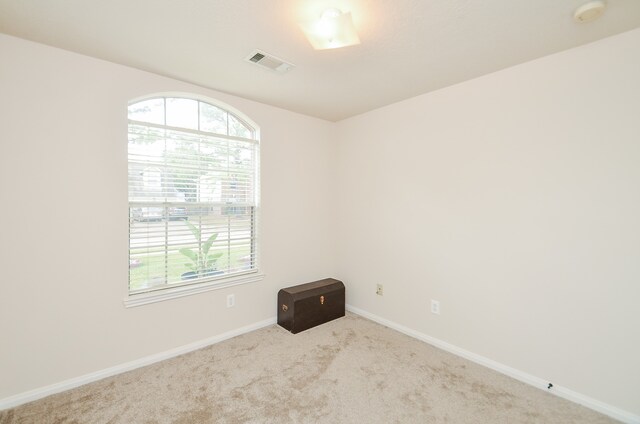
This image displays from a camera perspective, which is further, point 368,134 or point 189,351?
point 368,134

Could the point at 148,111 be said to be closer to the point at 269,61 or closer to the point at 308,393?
the point at 269,61

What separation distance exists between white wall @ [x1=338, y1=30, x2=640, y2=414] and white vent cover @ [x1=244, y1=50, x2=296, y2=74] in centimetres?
135

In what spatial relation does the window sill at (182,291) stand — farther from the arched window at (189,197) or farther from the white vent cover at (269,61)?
the white vent cover at (269,61)

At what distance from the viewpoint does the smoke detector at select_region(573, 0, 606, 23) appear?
5.03 ft

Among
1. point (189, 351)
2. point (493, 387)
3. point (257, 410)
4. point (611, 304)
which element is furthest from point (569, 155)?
point (189, 351)

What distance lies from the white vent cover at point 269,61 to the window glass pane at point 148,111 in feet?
3.19

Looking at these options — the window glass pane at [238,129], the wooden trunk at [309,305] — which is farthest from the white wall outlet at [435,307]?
the window glass pane at [238,129]

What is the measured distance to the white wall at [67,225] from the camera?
193 cm

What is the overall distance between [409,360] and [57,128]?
3214 mm

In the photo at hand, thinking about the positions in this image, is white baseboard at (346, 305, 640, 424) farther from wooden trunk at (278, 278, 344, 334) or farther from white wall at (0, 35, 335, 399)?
white wall at (0, 35, 335, 399)

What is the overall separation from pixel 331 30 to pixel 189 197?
187 cm

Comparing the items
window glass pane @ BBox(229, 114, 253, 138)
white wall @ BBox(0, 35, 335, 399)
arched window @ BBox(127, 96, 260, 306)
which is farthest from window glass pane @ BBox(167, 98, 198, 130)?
window glass pane @ BBox(229, 114, 253, 138)

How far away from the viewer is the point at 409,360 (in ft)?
8.24

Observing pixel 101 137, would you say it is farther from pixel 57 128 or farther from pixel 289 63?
pixel 289 63
